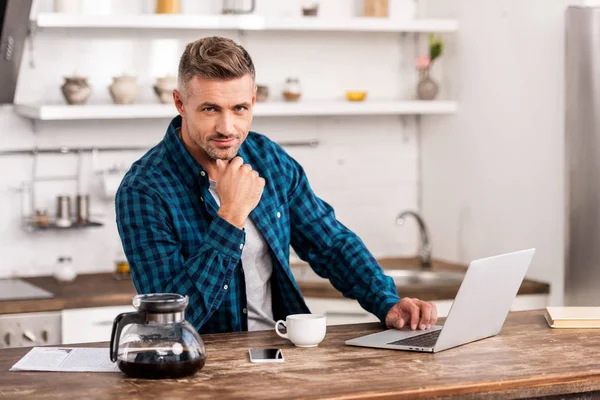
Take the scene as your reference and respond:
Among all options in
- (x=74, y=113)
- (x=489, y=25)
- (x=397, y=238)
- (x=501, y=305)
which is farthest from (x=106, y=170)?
(x=501, y=305)

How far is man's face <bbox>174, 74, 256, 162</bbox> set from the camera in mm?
2518

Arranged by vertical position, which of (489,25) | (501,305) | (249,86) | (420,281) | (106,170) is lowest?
(420,281)

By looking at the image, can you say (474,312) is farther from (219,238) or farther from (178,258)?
(178,258)

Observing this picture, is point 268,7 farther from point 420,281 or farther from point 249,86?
point 249,86

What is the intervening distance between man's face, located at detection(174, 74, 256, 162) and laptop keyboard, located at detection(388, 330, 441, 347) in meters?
0.66

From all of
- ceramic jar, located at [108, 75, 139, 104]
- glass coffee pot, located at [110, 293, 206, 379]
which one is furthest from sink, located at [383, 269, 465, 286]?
glass coffee pot, located at [110, 293, 206, 379]

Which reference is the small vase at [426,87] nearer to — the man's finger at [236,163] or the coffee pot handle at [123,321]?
the man's finger at [236,163]

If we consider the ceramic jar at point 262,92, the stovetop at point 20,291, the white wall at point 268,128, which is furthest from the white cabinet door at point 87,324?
the ceramic jar at point 262,92

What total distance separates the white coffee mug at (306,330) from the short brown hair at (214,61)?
66cm

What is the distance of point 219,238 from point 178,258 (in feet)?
0.44

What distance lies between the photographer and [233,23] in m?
4.31

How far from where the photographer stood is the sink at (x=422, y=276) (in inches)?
174

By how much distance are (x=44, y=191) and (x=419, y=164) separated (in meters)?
1.88

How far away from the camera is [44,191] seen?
4.40 meters
